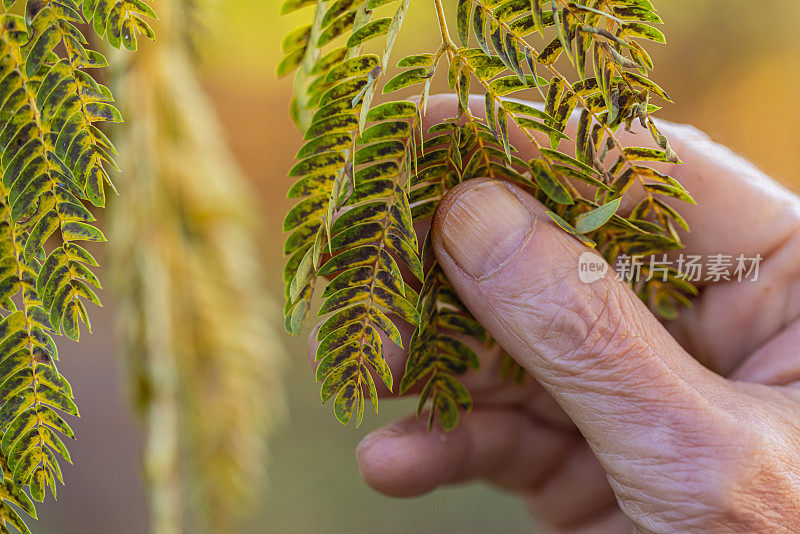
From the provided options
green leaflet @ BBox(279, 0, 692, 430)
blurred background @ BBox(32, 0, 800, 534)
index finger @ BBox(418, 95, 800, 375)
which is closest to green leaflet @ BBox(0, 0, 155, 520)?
green leaflet @ BBox(279, 0, 692, 430)

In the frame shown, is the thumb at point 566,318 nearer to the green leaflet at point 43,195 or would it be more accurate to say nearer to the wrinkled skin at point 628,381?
the wrinkled skin at point 628,381

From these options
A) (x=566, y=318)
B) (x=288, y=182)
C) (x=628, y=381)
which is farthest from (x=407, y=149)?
(x=288, y=182)

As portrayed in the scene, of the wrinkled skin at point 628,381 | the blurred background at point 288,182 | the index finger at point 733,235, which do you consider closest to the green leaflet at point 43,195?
the wrinkled skin at point 628,381

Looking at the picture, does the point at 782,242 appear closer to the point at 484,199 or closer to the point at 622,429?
the point at 622,429

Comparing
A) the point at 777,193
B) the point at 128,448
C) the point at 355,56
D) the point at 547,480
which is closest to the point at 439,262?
the point at 355,56

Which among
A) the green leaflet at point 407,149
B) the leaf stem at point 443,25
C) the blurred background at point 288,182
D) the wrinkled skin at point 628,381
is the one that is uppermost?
the blurred background at point 288,182

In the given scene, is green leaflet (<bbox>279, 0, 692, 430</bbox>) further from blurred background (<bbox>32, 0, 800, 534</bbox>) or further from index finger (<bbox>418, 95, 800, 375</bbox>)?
blurred background (<bbox>32, 0, 800, 534</bbox>)
